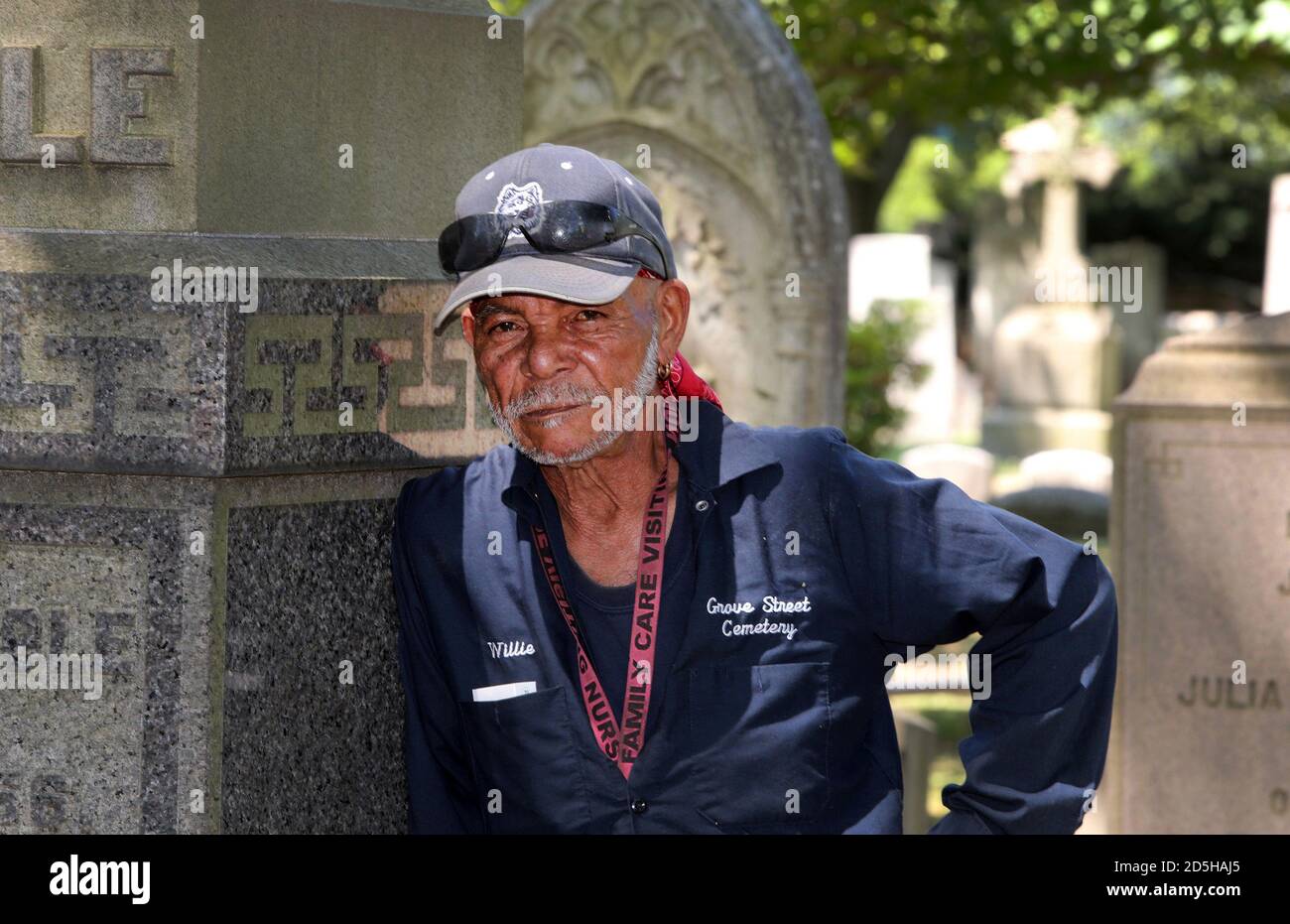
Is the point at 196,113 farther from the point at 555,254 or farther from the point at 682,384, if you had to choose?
the point at 682,384

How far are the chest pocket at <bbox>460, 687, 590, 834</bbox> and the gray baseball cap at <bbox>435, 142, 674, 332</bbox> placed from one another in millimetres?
529

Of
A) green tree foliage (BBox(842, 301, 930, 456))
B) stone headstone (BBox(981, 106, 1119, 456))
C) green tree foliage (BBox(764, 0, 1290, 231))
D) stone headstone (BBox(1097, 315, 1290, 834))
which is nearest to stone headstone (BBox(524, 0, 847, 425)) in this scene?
stone headstone (BBox(1097, 315, 1290, 834))

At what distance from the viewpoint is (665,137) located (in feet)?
21.3

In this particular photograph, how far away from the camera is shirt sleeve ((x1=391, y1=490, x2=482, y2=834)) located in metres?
2.70

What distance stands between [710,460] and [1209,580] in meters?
3.66

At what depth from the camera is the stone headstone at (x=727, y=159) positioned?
630 cm

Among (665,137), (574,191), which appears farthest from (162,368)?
(665,137)

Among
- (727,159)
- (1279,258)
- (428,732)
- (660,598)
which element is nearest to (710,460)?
(660,598)
